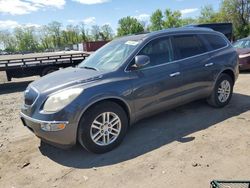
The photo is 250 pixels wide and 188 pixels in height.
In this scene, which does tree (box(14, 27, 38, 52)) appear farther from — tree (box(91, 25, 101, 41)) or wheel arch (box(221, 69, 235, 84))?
wheel arch (box(221, 69, 235, 84))

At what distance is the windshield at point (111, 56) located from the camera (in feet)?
15.2

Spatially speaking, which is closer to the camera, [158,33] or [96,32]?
[158,33]

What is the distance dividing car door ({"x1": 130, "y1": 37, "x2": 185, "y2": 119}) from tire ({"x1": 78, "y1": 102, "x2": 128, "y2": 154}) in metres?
0.38

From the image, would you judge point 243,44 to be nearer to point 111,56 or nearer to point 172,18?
point 111,56

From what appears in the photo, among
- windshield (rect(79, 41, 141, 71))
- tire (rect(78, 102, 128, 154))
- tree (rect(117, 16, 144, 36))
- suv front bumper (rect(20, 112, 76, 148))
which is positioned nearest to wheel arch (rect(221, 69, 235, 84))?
windshield (rect(79, 41, 141, 71))

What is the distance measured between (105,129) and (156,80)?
127 centimetres

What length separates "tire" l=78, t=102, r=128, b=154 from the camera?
3941 mm

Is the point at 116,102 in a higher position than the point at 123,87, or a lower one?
lower

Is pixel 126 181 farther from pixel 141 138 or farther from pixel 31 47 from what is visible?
pixel 31 47

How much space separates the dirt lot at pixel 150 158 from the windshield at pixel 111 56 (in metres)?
1.33

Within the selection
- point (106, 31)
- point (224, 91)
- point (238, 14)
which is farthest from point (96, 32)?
point (224, 91)

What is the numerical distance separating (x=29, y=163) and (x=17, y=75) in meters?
7.95

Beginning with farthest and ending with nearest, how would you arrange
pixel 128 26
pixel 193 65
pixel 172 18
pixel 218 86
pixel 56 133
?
pixel 128 26 < pixel 172 18 < pixel 218 86 < pixel 193 65 < pixel 56 133

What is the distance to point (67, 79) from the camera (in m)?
4.33
